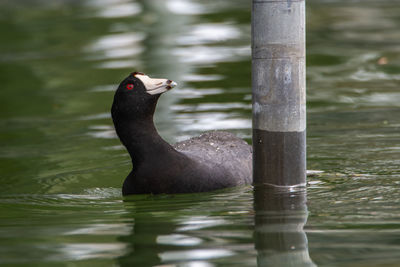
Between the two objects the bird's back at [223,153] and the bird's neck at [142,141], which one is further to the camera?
the bird's back at [223,153]

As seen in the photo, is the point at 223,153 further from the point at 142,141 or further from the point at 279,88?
the point at 279,88

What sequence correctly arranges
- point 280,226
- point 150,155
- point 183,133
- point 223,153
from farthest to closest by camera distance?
point 183,133, point 223,153, point 150,155, point 280,226

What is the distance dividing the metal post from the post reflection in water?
0.65 feet

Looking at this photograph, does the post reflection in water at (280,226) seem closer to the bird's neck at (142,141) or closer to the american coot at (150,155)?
the american coot at (150,155)

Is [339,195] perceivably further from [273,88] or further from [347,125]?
[347,125]

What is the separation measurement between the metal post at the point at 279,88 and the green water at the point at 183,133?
0.40m

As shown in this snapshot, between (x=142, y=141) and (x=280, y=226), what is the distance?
218 centimetres

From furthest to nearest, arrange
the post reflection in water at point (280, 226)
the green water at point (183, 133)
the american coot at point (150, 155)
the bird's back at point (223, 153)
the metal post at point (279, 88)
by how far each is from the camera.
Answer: the bird's back at point (223, 153) → the american coot at point (150, 155) → the metal post at point (279, 88) → the green water at point (183, 133) → the post reflection in water at point (280, 226)

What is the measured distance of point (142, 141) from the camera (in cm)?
873

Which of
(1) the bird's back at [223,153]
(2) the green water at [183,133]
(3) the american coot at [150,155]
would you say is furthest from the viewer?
(1) the bird's back at [223,153]

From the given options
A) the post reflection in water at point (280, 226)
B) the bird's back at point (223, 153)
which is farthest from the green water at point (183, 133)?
the bird's back at point (223, 153)

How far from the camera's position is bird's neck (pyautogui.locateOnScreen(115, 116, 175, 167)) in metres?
8.73

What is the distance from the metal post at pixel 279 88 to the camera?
7.73 metres

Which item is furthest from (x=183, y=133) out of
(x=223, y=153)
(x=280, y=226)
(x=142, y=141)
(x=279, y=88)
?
(x=280, y=226)
